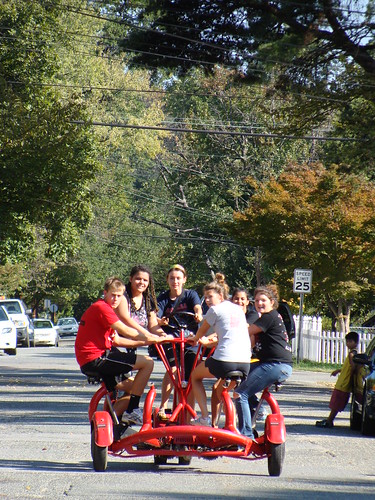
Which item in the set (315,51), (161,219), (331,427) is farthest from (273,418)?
(161,219)

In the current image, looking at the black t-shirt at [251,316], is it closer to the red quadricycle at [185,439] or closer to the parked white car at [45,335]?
the red quadricycle at [185,439]

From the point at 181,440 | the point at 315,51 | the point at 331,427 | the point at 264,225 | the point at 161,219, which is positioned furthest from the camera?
the point at 161,219

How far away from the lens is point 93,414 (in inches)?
353

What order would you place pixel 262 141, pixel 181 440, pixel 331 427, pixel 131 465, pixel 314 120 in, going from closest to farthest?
1. pixel 181 440
2. pixel 131 465
3. pixel 331 427
4. pixel 314 120
5. pixel 262 141

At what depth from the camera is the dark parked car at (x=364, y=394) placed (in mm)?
12812

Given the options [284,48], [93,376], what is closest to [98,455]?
[93,376]

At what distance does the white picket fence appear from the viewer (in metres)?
30.6

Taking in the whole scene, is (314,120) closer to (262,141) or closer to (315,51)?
(315,51)

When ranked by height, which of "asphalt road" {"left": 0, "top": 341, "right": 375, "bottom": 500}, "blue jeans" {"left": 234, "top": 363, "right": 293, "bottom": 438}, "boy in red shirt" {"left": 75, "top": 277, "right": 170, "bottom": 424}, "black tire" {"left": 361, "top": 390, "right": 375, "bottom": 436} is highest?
"boy in red shirt" {"left": 75, "top": 277, "right": 170, "bottom": 424}

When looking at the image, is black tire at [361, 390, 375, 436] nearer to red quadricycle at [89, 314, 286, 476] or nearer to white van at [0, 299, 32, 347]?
red quadricycle at [89, 314, 286, 476]

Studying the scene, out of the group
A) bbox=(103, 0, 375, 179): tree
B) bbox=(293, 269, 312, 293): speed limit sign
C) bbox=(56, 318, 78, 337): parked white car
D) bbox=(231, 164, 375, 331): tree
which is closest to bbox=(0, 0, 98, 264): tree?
bbox=(103, 0, 375, 179): tree

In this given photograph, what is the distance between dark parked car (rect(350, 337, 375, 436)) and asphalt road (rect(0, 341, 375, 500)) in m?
0.24

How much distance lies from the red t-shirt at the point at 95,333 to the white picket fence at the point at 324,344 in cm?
2048

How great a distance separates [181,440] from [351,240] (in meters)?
22.1
